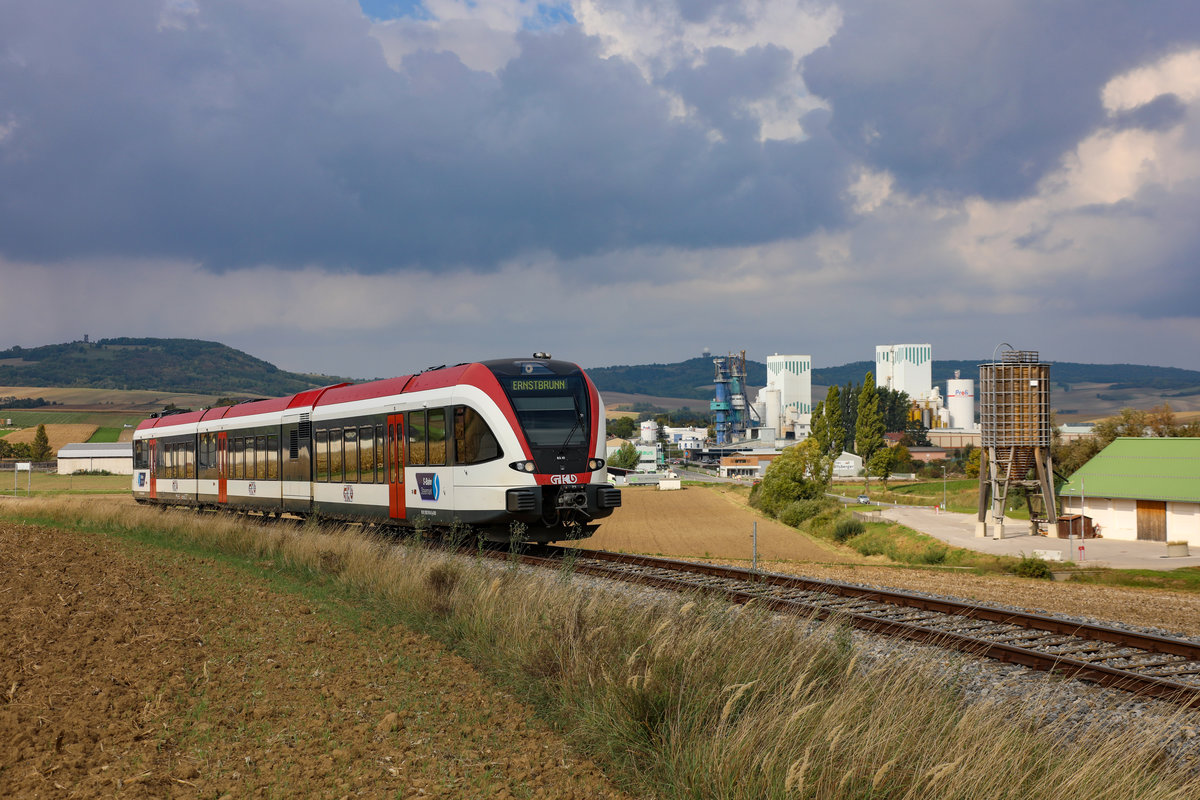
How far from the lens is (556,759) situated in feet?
22.6

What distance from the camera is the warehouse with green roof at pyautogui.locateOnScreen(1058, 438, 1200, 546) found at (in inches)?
1722

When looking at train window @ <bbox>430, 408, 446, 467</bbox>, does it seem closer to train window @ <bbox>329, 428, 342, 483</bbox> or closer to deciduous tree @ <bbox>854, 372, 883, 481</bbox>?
train window @ <bbox>329, 428, 342, 483</bbox>

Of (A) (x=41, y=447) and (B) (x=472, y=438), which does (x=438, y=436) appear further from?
(A) (x=41, y=447)

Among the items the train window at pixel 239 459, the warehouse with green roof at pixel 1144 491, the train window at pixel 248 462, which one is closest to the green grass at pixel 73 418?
the train window at pixel 239 459

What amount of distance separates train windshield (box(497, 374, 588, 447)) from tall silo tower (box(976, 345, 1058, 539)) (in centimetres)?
3676

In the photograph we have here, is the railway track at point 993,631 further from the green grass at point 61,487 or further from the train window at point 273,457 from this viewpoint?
the green grass at point 61,487

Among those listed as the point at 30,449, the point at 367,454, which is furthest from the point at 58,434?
the point at 367,454

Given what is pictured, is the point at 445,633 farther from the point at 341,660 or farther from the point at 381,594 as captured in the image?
the point at 381,594

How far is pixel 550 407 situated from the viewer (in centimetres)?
1806

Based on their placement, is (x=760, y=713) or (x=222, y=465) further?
(x=222, y=465)

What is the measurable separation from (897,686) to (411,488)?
14327 mm

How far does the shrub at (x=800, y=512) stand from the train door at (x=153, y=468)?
4258cm

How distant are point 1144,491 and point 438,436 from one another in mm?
40248

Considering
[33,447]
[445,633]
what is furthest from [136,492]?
[33,447]
